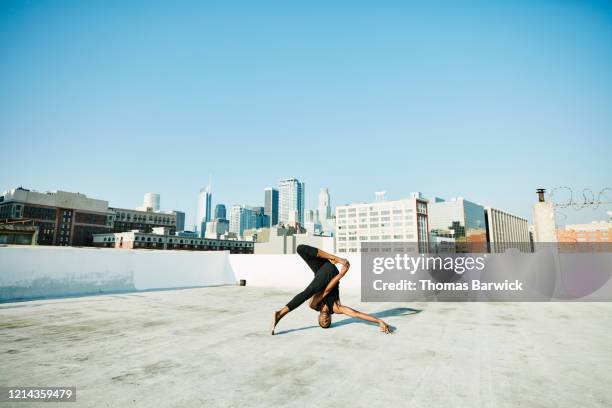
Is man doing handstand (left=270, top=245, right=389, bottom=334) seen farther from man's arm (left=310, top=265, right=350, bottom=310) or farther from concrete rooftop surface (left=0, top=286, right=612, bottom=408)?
concrete rooftop surface (left=0, top=286, right=612, bottom=408)

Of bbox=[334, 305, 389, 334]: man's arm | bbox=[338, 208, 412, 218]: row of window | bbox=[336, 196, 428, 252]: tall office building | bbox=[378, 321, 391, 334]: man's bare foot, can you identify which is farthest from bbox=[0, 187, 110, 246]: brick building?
Answer: bbox=[378, 321, 391, 334]: man's bare foot

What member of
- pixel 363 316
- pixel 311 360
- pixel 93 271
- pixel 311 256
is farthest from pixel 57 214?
pixel 311 360

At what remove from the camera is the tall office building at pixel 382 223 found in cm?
15712

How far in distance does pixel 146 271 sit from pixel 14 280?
16.3ft

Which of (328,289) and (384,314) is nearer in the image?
(328,289)

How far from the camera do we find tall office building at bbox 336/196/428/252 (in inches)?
6186

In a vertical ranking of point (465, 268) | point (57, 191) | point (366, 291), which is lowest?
point (366, 291)

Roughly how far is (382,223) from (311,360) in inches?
6520

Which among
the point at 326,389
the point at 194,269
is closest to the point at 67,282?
the point at 194,269

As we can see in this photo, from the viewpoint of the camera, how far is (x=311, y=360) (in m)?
4.63

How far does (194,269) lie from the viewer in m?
17.9

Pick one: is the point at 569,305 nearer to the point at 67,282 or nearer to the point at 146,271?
the point at 146,271

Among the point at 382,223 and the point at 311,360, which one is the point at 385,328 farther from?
the point at 382,223

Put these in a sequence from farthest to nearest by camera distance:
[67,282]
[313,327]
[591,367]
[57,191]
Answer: [57,191] < [67,282] < [313,327] < [591,367]
